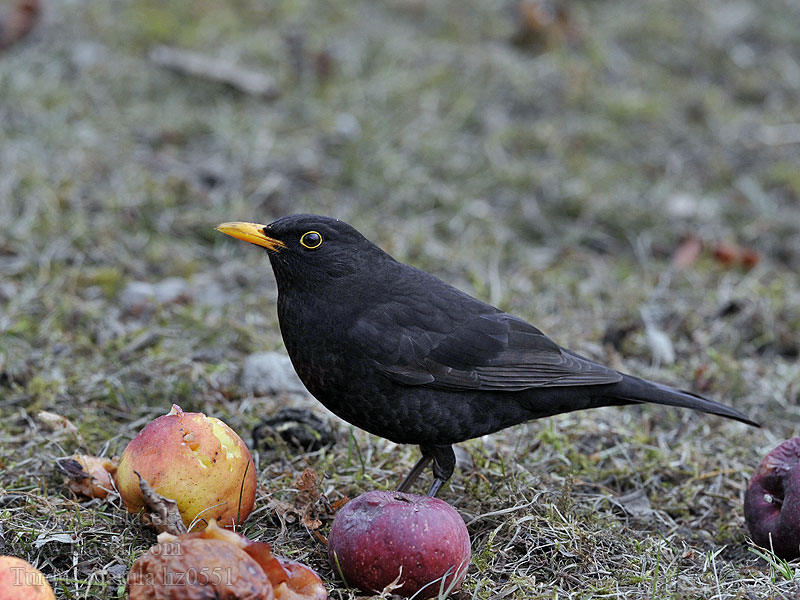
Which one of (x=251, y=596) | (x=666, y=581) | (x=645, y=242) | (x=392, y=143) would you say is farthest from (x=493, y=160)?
(x=251, y=596)

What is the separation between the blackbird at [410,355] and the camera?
3623 mm

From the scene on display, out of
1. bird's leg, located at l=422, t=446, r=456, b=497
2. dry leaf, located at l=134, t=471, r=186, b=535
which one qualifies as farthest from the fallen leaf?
dry leaf, located at l=134, t=471, r=186, b=535

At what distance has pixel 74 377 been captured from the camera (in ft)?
14.9

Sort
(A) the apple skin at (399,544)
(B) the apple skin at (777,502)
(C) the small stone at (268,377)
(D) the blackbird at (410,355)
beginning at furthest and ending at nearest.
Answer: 1. (C) the small stone at (268,377)
2. (D) the blackbird at (410,355)
3. (B) the apple skin at (777,502)
4. (A) the apple skin at (399,544)

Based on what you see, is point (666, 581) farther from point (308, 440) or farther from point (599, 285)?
point (599, 285)

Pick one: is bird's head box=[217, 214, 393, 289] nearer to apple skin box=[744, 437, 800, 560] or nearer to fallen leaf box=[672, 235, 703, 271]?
apple skin box=[744, 437, 800, 560]

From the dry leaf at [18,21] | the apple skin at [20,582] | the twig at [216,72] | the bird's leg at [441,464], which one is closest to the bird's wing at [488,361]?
the bird's leg at [441,464]

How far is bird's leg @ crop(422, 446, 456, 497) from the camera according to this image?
379 cm

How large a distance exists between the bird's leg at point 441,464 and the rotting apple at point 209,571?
1.18 meters

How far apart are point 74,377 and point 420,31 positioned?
6.01 metres

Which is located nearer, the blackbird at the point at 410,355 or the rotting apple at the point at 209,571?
the rotting apple at the point at 209,571

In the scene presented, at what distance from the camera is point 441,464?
379cm

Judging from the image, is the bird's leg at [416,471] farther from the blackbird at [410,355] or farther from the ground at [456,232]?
the ground at [456,232]

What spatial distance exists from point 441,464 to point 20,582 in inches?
70.6
